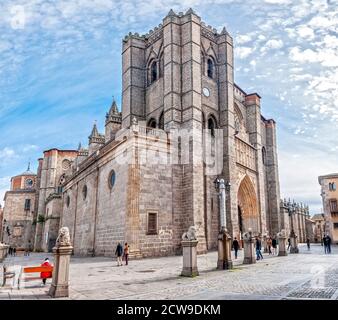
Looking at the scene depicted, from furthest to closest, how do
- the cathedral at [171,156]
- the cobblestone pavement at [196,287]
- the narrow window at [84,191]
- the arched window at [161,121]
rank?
1. the narrow window at [84,191]
2. the arched window at [161,121]
3. the cathedral at [171,156]
4. the cobblestone pavement at [196,287]

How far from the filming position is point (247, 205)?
28.9 meters

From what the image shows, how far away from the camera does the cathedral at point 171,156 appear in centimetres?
1828

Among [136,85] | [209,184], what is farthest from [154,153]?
[136,85]

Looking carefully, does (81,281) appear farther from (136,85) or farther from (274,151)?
(274,151)

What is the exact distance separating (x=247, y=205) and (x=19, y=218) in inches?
1344

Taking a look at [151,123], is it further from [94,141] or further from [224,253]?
[224,253]

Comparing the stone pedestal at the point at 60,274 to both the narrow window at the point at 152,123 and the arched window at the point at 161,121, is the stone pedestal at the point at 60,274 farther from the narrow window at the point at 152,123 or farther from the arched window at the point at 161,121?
the narrow window at the point at 152,123

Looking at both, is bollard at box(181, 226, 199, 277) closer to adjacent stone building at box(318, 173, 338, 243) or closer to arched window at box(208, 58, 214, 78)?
arched window at box(208, 58, 214, 78)

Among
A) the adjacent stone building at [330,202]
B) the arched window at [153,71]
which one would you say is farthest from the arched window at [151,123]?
the adjacent stone building at [330,202]

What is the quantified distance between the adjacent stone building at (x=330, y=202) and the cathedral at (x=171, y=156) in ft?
30.4

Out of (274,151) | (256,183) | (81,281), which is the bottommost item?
(81,281)

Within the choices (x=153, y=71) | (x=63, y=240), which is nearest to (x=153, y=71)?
(x=153, y=71)

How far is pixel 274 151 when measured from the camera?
35375 mm
